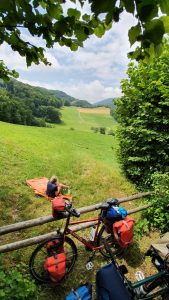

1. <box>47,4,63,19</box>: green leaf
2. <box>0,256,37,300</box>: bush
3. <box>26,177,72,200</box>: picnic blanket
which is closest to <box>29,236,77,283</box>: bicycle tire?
<box>0,256,37,300</box>: bush

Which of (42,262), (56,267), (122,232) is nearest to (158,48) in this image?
(56,267)

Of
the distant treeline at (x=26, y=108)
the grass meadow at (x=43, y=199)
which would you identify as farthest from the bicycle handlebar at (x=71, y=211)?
the distant treeline at (x=26, y=108)

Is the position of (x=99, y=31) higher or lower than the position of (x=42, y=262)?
higher

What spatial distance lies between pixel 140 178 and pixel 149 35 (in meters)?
8.77

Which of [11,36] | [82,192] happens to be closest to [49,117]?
[82,192]

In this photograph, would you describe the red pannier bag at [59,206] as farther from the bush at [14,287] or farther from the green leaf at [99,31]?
the green leaf at [99,31]

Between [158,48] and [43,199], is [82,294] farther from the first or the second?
[43,199]

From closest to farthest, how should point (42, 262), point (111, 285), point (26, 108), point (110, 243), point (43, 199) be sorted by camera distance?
point (111, 285) < point (42, 262) < point (110, 243) < point (43, 199) < point (26, 108)

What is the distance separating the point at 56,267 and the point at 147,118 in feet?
23.1

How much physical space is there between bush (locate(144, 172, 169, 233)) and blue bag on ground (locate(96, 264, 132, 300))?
13.4 feet

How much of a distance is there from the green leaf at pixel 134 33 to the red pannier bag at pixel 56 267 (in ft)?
13.1

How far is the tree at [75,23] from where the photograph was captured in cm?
169

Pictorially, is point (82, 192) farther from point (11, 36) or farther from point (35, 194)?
point (11, 36)

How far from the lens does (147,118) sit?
31.6ft
